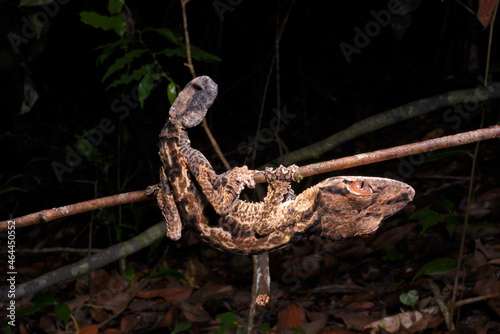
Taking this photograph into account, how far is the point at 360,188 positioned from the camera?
2426 mm

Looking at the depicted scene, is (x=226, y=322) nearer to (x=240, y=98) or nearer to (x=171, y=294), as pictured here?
(x=171, y=294)

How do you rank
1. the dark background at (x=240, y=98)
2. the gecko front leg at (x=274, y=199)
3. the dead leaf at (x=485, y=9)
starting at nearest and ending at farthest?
the gecko front leg at (x=274, y=199), the dead leaf at (x=485, y=9), the dark background at (x=240, y=98)

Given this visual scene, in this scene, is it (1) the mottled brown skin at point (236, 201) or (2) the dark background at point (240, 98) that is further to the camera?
(2) the dark background at point (240, 98)

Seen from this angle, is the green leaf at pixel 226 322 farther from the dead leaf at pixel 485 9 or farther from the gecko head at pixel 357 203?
the dead leaf at pixel 485 9

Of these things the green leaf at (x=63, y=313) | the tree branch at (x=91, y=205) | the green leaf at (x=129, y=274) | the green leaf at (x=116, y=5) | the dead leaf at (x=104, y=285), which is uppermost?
the green leaf at (x=116, y=5)

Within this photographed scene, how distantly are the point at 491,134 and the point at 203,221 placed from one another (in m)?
1.50

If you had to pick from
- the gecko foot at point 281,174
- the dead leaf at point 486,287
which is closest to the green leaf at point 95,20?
the gecko foot at point 281,174

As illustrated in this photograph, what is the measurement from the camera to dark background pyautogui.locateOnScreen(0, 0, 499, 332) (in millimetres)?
5773

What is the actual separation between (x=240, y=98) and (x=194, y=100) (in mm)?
4879

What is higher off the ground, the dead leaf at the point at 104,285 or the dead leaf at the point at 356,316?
the dead leaf at the point at 104,285

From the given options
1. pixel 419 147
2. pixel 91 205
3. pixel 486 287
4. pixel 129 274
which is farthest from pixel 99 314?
pixel 419 147

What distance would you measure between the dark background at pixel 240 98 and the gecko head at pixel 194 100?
9.96 feet

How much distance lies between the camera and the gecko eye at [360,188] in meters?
2.41

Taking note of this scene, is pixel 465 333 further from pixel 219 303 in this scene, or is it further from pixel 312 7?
pixel 312 7
